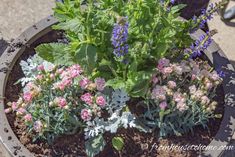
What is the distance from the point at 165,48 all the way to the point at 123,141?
43 cm

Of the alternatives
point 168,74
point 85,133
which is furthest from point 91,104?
point 168,74

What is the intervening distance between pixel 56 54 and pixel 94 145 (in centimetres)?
42

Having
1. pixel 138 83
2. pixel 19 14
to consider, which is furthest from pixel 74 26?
pixel 19 14

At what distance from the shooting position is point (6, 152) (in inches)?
87.7

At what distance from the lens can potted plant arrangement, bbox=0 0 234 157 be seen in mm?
2139

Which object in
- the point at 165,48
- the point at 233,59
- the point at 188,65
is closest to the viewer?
the point at 165,48

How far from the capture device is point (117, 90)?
90.0 inches

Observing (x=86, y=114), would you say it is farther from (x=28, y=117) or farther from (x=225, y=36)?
(x=225, y=36)

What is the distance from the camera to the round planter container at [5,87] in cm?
215

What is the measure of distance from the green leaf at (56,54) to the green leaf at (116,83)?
0.67ft

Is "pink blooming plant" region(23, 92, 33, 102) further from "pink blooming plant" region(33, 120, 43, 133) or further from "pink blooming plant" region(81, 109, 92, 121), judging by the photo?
"pink blooming plant" region(81, 109, 92, 121)

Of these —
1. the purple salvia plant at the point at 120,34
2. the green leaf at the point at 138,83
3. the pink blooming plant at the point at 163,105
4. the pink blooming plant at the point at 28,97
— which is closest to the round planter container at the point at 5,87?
the pink blooming plant at the point at 28,97

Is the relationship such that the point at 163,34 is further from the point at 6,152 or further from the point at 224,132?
the point at 6,152

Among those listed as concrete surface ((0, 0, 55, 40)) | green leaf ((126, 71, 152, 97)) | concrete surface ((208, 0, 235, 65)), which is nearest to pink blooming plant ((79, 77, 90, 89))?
green leaf ((126, 71, 152, 97))
